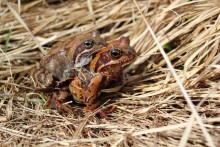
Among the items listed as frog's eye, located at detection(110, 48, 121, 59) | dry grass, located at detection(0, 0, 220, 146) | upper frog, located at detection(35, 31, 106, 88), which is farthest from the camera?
upper frog, located at detection(35, 31, 106, 88)

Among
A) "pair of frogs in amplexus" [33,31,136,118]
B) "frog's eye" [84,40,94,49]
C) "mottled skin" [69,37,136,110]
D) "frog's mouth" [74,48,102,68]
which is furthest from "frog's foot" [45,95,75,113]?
"frog's eye" [84,40,94,49]

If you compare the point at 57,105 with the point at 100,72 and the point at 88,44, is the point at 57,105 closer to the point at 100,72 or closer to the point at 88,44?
the point at 100,72

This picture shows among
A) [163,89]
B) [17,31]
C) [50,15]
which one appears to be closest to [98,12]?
[50,15]

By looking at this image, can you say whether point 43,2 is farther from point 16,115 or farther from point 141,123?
point 141,123

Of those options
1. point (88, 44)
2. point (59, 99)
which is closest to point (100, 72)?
point (88, 44)

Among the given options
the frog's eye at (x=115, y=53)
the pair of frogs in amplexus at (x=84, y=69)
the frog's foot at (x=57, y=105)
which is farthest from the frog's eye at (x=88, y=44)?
the frog's foot at (x=57, y=105)

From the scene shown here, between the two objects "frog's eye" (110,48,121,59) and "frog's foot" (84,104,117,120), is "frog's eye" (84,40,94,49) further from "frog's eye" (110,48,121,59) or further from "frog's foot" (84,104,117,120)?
"frog's foot" (84,104,117,120)

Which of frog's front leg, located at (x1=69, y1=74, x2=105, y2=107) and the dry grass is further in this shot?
frog's front leg, located at (x1=69, y1=74, x2=105, y2=107)
